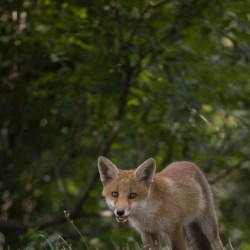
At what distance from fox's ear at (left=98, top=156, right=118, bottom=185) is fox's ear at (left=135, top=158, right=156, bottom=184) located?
297 millimetres

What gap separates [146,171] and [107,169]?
0.49 meters

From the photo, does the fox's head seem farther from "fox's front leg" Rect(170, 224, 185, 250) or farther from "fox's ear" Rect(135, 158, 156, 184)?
"fox's front leg" Rect(170, 224, 185, 250)

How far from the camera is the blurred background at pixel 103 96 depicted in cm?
1066

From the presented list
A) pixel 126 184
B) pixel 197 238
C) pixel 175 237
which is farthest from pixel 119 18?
pixel 175 237

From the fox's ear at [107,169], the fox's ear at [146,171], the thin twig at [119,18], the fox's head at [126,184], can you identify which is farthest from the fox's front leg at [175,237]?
the thin twig at [119,18]

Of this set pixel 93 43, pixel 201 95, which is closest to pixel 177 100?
pixel 201 95

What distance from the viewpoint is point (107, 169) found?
9055mm

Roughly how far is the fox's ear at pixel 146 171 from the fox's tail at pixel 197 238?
1.27 metres

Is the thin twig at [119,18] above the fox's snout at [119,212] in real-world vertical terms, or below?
above

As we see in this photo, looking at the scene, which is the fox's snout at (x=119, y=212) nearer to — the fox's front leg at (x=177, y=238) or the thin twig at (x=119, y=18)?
the fox's front leg at (x=177, y=238)

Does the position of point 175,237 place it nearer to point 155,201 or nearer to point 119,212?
point 155,201

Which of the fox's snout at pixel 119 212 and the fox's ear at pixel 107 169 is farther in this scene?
the fox's ear at pixel 107 169

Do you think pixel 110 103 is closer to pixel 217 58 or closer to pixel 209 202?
pixel 217 58

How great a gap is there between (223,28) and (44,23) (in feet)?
8.73
